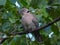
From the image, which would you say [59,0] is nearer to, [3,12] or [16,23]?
[16,23]

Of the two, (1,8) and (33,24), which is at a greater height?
(1,8)

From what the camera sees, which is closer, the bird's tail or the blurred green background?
the blurred green background

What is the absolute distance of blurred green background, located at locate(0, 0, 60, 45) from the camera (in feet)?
4.82

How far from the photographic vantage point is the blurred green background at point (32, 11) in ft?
4.82

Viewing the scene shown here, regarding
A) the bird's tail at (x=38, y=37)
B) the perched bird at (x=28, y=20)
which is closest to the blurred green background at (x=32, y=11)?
the bird's tail at (x=38, y=37)

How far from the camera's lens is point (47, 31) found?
1.70m

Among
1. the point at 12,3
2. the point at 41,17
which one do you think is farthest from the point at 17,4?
the point at 41,17

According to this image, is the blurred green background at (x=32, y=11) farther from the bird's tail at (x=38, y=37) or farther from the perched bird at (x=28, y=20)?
the perched bird at (x=28, y=20)

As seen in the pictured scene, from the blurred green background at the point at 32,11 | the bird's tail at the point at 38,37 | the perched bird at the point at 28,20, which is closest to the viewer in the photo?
the blurred green background at the point at 32,11

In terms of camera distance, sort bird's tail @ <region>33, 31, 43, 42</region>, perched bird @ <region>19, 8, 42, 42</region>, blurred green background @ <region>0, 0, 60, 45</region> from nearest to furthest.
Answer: blurred green background @ <region>0, 0, 60, 45</region> → bird's tail @ <region>33, 31, 43, 42</region> → perched bird @ <region>19, 8, 42, 42</region>

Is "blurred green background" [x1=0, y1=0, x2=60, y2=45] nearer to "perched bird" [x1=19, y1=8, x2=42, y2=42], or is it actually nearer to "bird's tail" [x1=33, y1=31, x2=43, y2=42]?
"bird's tail" [x1=33, y1=31, x2=43, y2=42]

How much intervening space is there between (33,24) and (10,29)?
0.31 meters

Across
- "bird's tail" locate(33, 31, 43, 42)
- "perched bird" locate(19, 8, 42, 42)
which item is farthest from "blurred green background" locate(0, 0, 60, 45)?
"perched bird" locate(19, 8, 42, 42)

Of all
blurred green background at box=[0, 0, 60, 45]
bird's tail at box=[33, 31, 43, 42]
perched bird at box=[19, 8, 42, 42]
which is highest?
blurred green background at box=[0, 0, 60, 45]
